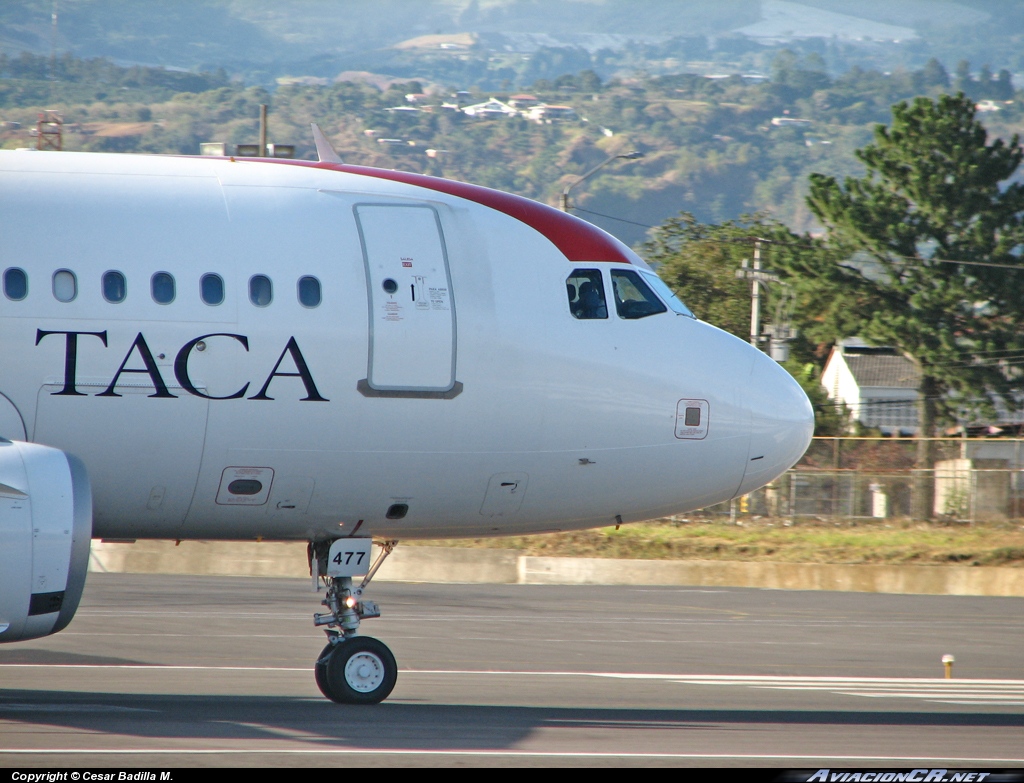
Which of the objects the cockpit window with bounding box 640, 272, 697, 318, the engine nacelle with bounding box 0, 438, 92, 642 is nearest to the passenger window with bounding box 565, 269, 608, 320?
the cockpit window with bounding box 640, 272, 697, 318

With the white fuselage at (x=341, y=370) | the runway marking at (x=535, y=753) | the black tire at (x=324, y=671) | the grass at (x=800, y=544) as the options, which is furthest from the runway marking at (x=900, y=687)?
the grass at (x=800, y=544)

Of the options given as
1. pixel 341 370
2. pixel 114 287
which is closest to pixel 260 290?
pixel 341 370

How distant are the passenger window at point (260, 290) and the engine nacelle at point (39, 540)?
1889mm

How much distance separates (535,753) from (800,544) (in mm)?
19272

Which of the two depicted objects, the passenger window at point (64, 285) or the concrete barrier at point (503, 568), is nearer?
the passenger window at point (64, 285)

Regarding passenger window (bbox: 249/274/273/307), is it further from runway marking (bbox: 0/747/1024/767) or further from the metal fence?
the metal fence

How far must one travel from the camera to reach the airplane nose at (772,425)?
37.6 ft

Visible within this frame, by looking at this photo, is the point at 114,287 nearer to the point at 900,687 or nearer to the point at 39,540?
the point at 39,540

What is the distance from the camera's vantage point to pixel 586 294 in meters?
11.4

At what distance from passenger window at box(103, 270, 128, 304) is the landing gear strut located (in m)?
2.70

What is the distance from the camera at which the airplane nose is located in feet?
37.6

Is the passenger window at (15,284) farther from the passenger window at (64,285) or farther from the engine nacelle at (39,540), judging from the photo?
the engine nacelle at (39,540)

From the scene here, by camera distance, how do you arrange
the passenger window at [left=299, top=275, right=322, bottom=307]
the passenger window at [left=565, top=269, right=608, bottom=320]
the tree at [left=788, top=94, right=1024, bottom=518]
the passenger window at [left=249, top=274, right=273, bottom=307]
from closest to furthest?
the passenger window at [left=249, top=274, right=273, bottom=307] → the passenger window at [left=299, top=275, right=322, bottom=307] → the passenger window at [left=565, top=269, right=608, bottom=320] → the tree at [left=788, top=94, right=1024, bottom=518]

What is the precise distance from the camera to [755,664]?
1512 centimetres
